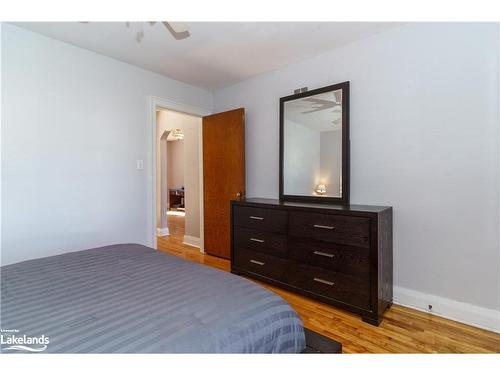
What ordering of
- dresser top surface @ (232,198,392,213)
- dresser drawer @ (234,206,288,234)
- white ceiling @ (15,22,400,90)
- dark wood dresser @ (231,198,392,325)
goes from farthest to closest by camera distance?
1. dresser drawer @ (234,206,288,234)
2. white ceiling @ (15,22,400,90)
3. dresser top surface @ (232,198,392,213)
4. dark wood dresser @ (231,198,392,325)

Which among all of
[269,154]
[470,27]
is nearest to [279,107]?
[269,154]

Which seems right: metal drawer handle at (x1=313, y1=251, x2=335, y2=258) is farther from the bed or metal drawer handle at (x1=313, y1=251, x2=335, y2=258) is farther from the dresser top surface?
the bed

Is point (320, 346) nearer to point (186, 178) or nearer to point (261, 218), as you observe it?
point (261, 218)

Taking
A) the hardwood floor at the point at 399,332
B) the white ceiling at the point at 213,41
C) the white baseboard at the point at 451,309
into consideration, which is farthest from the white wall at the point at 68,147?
the white baseboard at the point at 451,309

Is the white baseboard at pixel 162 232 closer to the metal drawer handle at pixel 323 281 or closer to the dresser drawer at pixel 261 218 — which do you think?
the dresser drawer at pixel 261 218

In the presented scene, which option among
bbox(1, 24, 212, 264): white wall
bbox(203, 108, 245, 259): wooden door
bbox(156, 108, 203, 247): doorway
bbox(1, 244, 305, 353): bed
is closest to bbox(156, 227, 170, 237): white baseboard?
bbox(156, 108, 203, 247): doorway

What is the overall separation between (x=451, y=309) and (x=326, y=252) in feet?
3.27

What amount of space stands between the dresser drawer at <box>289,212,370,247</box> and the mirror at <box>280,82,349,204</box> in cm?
44

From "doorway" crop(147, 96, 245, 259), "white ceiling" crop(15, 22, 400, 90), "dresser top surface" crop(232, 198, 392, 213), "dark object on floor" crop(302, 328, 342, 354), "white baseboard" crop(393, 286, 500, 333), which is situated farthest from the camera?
"doorway" crop(147, 96, 245, 259)

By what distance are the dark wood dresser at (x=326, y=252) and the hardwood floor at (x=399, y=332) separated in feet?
0.28

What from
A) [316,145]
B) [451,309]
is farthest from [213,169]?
[451,309]

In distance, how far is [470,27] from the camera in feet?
6.20

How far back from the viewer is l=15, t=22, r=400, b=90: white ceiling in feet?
7.08
